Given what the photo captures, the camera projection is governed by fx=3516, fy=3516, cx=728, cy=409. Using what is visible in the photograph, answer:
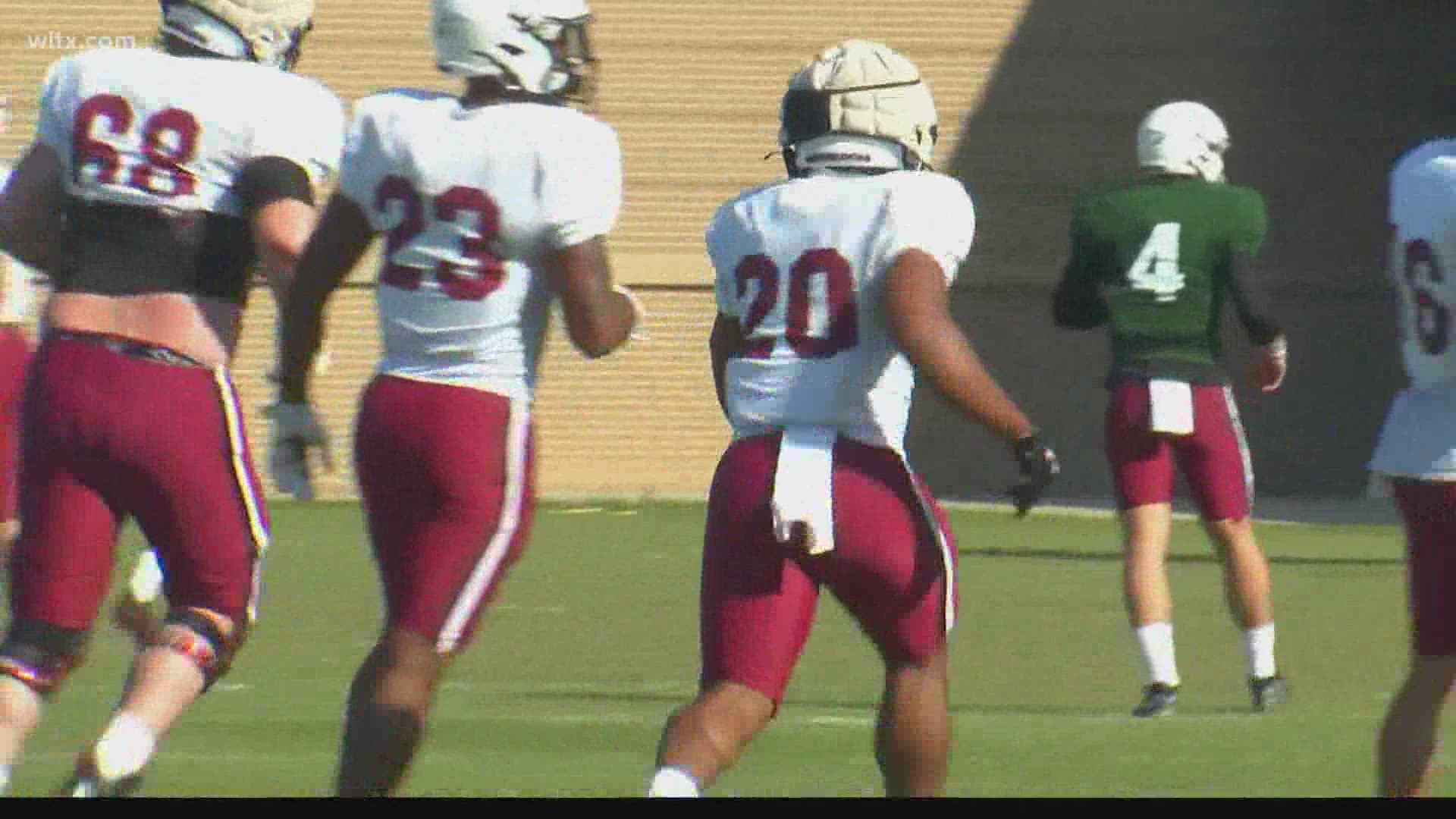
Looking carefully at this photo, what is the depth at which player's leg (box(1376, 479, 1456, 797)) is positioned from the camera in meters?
6.95

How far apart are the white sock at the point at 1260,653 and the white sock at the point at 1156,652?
0.24m

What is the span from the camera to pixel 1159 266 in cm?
1036

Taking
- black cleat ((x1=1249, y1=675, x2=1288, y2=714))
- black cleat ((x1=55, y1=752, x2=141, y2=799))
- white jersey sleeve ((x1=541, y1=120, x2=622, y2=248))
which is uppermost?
white jersey sleeve ((x1=541, y1=120, x2=622, y2=248))

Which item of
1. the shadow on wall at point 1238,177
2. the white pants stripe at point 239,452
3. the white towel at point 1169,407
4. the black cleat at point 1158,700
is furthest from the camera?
the shadow on wall at point 1238,177

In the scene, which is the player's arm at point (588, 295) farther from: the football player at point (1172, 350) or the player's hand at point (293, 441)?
the football player at point (1172, 350)

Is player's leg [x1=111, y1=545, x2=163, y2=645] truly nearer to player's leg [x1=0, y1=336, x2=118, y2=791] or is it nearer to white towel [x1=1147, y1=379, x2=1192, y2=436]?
player's leg [x1=0, y1=336, x2=118, y2=791]

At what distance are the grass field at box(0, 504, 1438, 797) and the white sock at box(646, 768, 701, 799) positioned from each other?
2.06 meters

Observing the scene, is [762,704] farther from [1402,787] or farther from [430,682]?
[1402,787]

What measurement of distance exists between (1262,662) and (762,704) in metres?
4.41

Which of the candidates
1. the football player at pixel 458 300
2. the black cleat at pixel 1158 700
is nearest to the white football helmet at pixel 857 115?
the football player at pixel 458 300

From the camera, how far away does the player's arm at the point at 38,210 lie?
22.7 ft

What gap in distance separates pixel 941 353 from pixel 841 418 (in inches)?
10.4


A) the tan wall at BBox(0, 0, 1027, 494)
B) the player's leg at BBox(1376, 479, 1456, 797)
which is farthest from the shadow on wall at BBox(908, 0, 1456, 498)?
the player's leg at BBox(1376, 479, 1456, 797)

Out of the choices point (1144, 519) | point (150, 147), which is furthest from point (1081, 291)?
point (150, 147)
